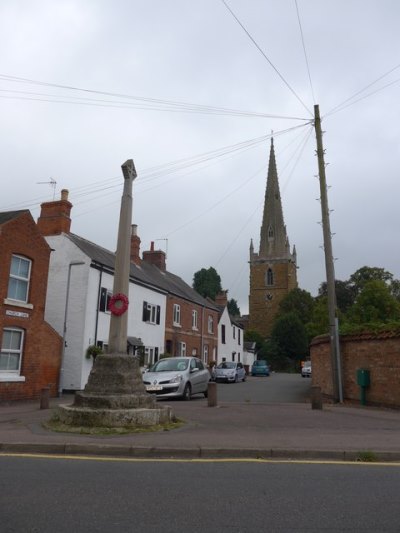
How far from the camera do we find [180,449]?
7.55 m

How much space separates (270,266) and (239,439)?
80.2m

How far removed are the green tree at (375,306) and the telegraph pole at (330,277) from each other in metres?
15.8

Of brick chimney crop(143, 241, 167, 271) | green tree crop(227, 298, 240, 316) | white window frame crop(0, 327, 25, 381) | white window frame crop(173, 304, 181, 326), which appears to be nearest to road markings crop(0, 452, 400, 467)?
white window frame crop(0, 327, 25, 381)

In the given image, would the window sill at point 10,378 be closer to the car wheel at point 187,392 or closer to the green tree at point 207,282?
the car wheel at point 187,392

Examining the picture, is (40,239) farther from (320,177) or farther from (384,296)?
(384,296)

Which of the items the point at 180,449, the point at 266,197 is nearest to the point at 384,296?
the point at 180,449

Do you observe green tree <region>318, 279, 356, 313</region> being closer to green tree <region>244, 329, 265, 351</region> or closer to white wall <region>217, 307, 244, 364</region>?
green tree <region>244, 329, 265, 351</region>

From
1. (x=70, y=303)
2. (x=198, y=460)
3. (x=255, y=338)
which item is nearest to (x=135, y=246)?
(x=70, y=303)

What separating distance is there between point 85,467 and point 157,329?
24.3m

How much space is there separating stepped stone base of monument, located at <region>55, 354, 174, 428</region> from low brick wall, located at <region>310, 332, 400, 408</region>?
6763 mm

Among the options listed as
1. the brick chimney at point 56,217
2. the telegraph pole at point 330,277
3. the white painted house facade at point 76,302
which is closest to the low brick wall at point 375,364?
the telegraph pole at point 330,277

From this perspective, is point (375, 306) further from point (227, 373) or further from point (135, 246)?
point (135, 246)

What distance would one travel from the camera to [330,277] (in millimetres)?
16781

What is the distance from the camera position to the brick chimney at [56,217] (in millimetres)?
24547
